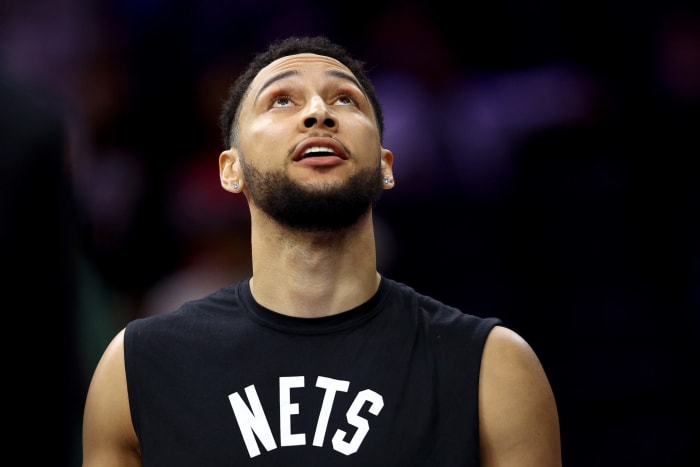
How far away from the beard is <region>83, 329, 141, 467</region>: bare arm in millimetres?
489

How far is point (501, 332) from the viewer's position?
74.4 inches

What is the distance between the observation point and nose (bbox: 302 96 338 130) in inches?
78.3

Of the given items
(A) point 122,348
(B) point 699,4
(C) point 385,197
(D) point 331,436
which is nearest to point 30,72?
(C) point 385,197

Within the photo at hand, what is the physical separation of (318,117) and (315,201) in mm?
207

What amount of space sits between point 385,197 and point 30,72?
4.40 ft

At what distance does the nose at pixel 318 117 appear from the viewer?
1.99 m

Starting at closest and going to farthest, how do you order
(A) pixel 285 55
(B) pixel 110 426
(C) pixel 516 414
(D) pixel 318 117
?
(C) pixel 516 414, (B) pixel 110 426, (D) pixel 318 117, (A) pixel 285 55

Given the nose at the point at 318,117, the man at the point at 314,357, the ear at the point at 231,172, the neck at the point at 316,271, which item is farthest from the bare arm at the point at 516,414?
the ear at the point at 231,172

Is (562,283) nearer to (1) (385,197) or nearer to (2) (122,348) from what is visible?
(1) (385,197)

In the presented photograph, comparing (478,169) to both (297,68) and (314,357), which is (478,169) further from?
(314,357)

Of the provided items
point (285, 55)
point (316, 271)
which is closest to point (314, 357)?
point (316, 271)

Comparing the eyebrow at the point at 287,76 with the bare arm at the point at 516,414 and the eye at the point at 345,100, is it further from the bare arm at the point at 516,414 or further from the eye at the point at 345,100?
the bare arm at the point at 516,414

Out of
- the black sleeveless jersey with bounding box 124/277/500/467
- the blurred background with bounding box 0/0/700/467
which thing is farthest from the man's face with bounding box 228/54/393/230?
the blurred background with bounding box 0/0/700/467

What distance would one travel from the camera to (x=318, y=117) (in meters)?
1.99
